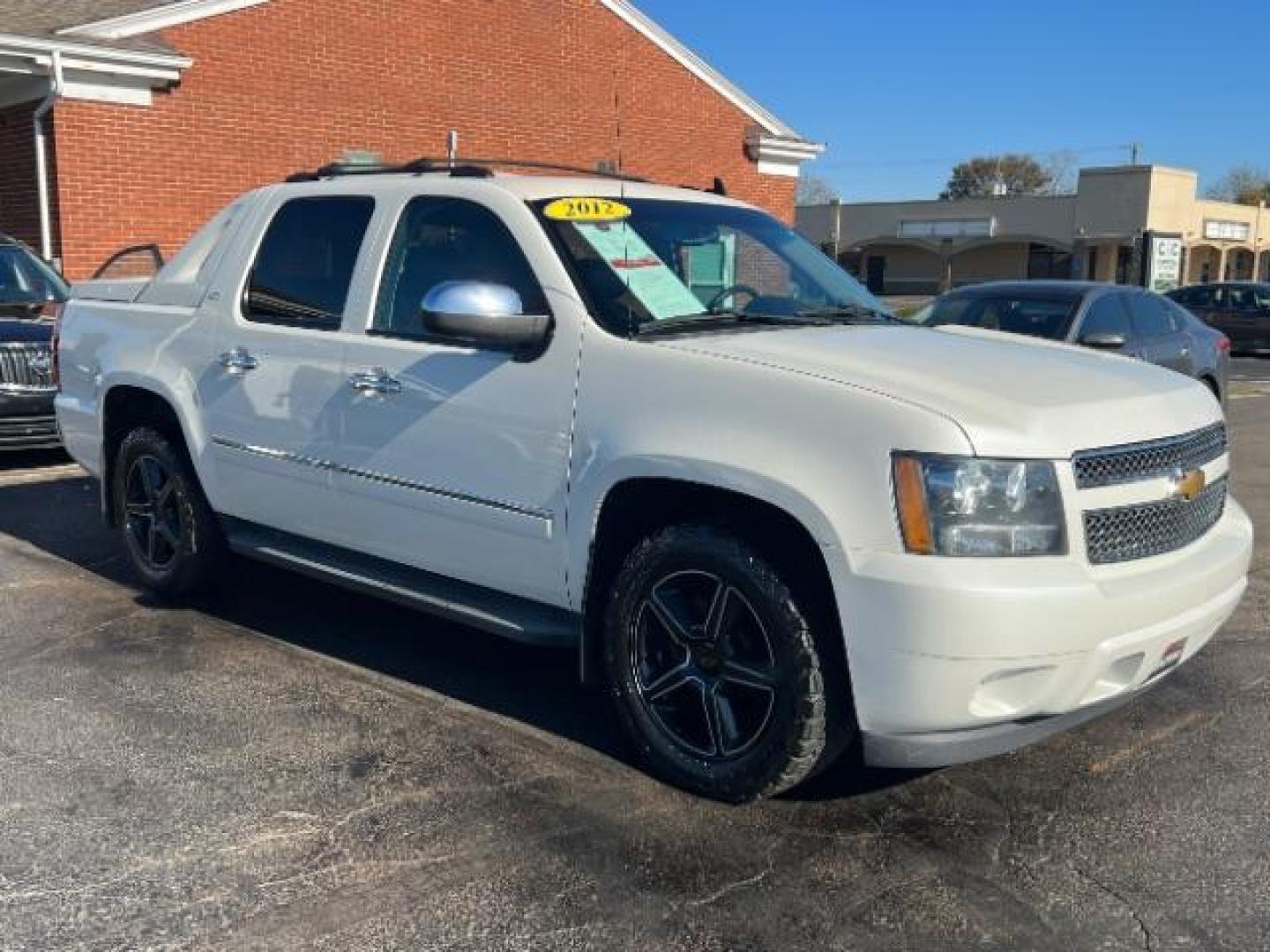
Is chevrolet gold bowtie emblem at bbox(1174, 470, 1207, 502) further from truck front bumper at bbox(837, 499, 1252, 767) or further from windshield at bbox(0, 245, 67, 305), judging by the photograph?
windshield at bbox(0, 245, 67, 305)

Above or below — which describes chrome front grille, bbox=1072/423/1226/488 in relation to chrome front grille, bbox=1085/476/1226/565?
above

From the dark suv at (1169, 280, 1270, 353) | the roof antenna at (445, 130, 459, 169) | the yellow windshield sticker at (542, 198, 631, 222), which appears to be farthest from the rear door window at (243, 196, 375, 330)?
the dark suv at (1169, 280, 1270, 353)

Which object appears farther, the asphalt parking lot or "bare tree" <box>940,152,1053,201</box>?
"bare tree" <box>940,152,1053,201</box>

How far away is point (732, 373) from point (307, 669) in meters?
2.35

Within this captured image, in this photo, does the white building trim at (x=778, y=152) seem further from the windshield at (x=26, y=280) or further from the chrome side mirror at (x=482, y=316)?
the chrome side mirror at (x=482, y=316)

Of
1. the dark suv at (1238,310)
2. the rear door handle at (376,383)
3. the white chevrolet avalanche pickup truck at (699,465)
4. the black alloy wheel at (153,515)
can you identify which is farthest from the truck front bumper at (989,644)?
the dark suv at (1238,310)

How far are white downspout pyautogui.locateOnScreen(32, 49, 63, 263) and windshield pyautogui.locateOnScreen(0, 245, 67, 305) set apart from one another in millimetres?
2608

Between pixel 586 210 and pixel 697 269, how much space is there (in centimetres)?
46

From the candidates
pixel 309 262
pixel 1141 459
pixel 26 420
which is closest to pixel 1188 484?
pixel 1141 459

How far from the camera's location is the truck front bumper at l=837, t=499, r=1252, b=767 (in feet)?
10.6

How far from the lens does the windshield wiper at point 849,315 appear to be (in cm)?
458

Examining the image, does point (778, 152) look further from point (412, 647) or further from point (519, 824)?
point (519, 824)

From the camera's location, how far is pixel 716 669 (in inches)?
149

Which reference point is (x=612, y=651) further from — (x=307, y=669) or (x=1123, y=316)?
(x=1123, y=316)
